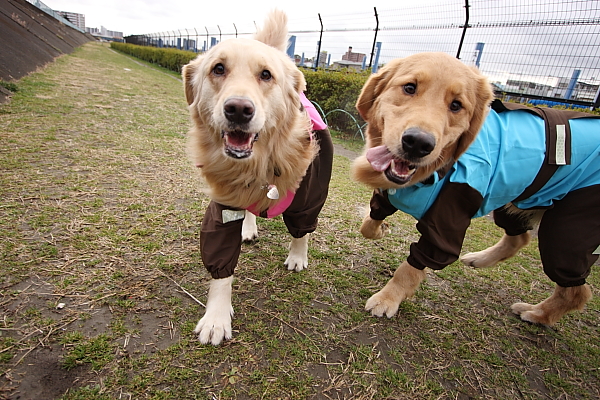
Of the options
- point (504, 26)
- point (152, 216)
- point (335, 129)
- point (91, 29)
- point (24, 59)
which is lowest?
point (152, 216)

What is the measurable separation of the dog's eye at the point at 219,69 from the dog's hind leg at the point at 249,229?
1.22 metres

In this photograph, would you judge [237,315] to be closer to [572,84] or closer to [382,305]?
[382,305]

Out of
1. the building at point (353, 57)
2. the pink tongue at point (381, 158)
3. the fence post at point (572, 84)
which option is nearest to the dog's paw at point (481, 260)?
the pink tongue at point (381, 158)

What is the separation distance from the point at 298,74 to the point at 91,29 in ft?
463

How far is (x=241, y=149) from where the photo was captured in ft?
5.54

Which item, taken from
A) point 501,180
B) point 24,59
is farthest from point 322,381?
point 24,59

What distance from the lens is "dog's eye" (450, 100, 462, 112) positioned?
69.4 inches

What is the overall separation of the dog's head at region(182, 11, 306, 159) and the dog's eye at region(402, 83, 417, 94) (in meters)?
0.73

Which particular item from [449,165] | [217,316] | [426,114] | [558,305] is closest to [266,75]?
[426,114]

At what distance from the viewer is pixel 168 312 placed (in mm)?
1823

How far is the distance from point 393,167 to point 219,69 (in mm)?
1190

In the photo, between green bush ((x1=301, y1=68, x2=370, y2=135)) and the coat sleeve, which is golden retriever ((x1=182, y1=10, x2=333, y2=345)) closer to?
the coat sleeve

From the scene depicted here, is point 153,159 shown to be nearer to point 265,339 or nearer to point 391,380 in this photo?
point 265,339

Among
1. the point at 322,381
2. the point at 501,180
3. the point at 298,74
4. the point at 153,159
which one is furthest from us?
the point at 153,159
